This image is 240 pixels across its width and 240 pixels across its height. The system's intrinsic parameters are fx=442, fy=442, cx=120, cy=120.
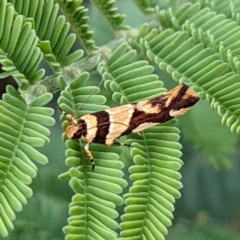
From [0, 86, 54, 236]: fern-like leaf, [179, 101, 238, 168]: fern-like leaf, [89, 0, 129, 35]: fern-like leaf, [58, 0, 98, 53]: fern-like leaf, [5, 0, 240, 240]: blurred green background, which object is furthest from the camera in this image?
[179, 101, 238, 168]: fern-like leaf

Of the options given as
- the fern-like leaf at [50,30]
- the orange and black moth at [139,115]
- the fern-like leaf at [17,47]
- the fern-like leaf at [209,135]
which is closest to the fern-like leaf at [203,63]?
the orange and black moth at [139,115]

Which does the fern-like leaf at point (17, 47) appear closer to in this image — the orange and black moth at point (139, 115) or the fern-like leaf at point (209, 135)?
the orange and black moth at point (139, 115)

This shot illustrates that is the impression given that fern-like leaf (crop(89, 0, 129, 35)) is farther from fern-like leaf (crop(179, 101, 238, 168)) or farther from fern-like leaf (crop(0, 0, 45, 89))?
fern-like leaf (crop(179, 101, 238, 168))

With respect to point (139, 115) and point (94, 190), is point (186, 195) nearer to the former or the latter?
point (139, 115)

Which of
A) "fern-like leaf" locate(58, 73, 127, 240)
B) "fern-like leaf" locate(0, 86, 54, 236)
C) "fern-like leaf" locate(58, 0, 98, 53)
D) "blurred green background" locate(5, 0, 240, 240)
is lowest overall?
"blurred green background" locate(5, 0, 240, 240)

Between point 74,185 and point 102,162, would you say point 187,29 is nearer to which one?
point 102,162

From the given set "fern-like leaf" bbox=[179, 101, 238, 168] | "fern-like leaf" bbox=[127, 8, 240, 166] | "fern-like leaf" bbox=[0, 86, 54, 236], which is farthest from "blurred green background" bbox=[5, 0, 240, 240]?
"fern-like leaf" bbox=[0, 86, 54, 236]

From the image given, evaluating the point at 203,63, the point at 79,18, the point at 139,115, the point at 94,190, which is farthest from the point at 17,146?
the point at 203,63
